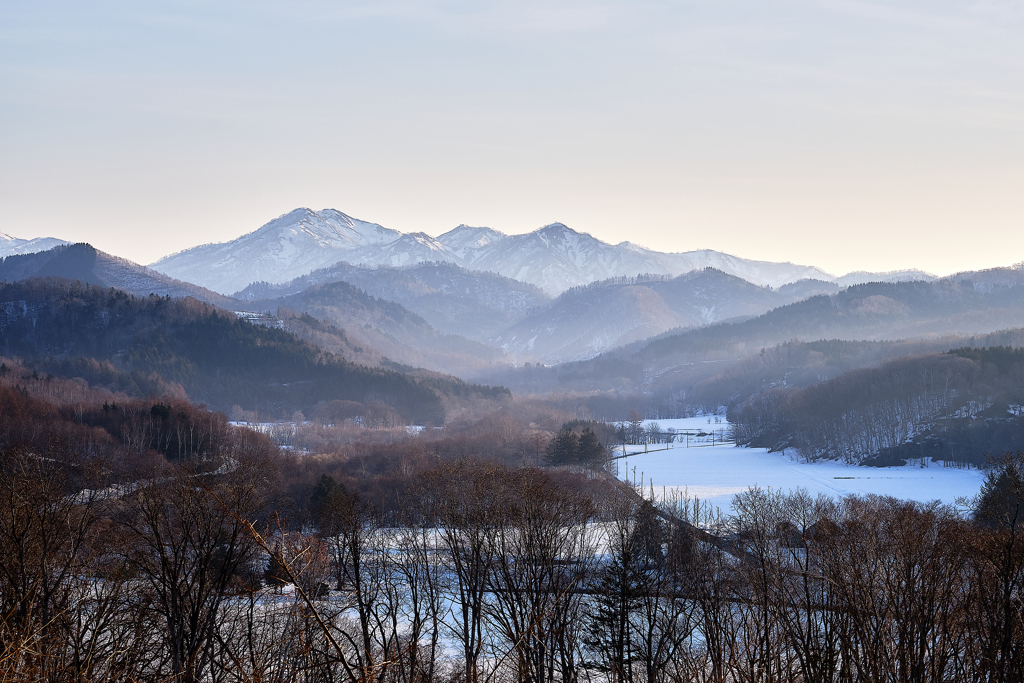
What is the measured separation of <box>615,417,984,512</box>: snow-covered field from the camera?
98875 millimetres

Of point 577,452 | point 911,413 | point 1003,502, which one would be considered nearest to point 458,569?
point 1003,502

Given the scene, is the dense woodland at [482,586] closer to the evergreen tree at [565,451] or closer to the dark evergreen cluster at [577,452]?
the dark evergreen cluster at [577,452]

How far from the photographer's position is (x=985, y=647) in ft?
80.1

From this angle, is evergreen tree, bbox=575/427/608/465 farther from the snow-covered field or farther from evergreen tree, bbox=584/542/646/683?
evergreen tree, bbox=584/542/646/683

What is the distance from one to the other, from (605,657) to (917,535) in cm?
1540

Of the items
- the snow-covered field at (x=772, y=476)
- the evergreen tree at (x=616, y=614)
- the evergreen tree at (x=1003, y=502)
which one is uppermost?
the evergreen tree at (x=1003, y=502)

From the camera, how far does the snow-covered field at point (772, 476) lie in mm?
98875

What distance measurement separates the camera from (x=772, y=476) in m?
123

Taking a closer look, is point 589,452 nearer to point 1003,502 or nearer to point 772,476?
point 772,476

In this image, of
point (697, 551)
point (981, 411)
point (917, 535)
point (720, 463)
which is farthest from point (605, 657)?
point (981, 411)

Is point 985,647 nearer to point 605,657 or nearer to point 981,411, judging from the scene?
point 605,657

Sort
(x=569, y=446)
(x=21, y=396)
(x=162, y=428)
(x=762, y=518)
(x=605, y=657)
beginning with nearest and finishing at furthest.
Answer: (x=605, y=657), (x=762, y=518), (x=569, y=446), (x=162, y=428), (x=21, y=396)

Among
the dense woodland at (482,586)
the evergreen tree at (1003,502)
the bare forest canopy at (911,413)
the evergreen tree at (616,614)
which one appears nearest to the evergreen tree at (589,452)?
the dense woodland at (482,586)

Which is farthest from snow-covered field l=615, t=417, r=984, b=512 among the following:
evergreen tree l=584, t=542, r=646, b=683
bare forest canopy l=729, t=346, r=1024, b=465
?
evergreen tree l=584, t=542, r=646, b=683
